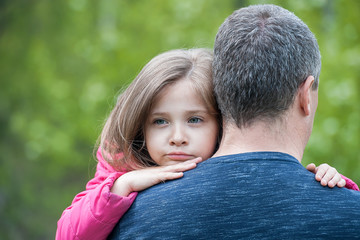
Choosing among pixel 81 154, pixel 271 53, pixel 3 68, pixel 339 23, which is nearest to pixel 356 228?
pixel 271 53

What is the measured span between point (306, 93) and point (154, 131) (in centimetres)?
67

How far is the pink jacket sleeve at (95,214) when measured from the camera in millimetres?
1855

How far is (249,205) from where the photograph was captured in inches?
67.0

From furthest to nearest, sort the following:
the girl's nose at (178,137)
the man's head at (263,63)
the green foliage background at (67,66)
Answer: the green foliage background at (67,66) → the girl's nose at (178,137) → the man's head at (263,63)

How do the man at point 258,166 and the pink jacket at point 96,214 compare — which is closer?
the man at point 258,166

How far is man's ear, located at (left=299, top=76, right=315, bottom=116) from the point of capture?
1859mm

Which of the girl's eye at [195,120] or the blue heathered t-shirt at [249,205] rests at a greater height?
the girl's eye at [195,120]

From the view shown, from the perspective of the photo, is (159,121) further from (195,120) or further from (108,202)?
(108,202)

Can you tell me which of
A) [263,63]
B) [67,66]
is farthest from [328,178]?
[67,66]

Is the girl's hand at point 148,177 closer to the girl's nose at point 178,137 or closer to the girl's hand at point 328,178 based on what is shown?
the girl's nose at point 178,137

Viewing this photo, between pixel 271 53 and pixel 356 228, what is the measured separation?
25.0 inches

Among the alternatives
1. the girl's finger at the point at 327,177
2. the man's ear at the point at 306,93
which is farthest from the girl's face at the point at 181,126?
the girl's finger at the point at 327,177

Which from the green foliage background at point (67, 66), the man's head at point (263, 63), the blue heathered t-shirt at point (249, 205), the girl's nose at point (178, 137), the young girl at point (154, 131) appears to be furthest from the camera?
the green foliage background at point (67, 66)

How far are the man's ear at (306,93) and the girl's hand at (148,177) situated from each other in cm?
43
